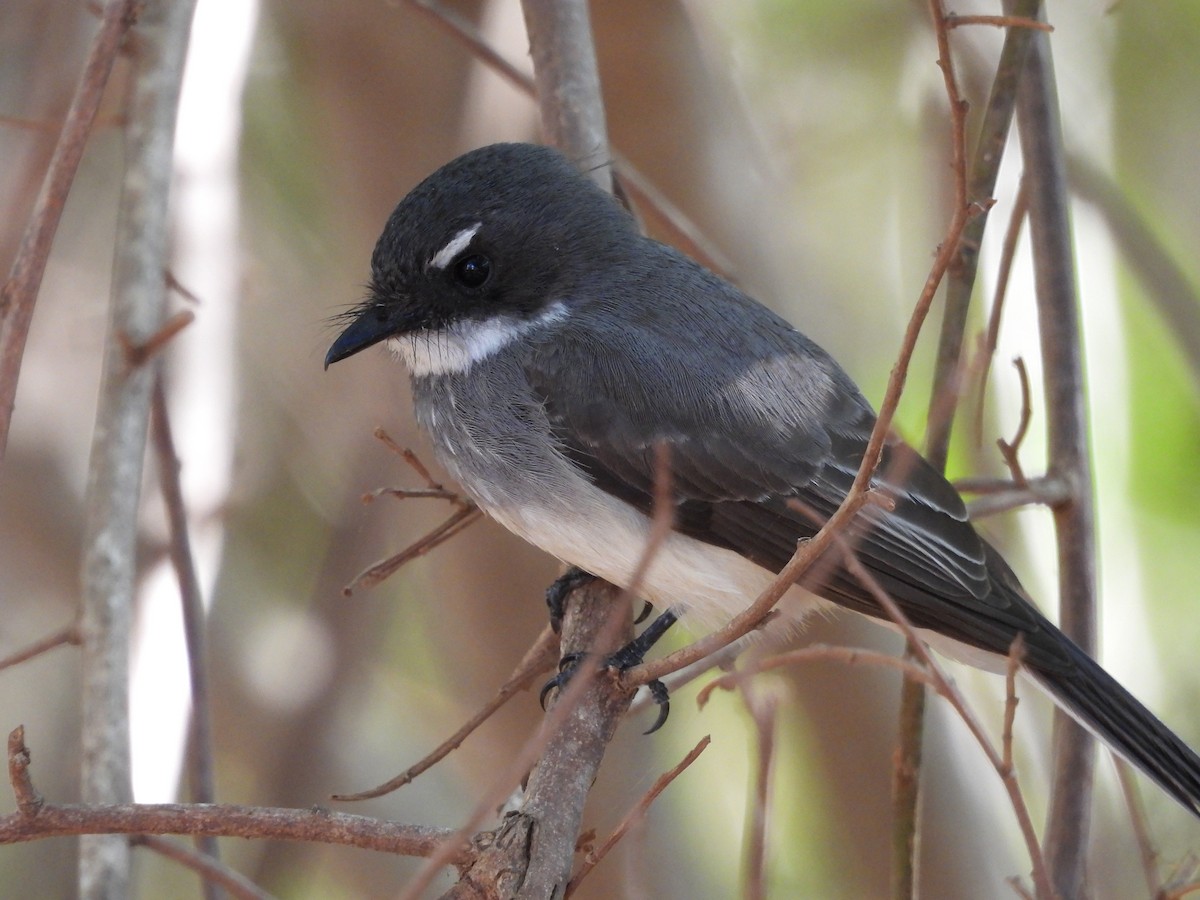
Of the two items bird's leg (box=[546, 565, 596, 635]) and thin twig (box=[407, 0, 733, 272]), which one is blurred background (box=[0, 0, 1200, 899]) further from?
bird's leg (box=[546, 565, 596, 635])

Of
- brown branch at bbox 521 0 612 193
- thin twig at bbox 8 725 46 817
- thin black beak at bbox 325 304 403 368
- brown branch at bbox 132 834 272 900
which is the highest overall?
brown branch at bbox 521 0 612 193

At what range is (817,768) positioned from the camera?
15.3ft

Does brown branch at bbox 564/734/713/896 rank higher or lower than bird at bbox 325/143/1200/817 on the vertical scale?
lower

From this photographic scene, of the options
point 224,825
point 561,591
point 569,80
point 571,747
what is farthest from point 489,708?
point 569,80

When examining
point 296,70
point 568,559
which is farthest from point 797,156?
point 568,559

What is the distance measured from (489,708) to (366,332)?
105 cm

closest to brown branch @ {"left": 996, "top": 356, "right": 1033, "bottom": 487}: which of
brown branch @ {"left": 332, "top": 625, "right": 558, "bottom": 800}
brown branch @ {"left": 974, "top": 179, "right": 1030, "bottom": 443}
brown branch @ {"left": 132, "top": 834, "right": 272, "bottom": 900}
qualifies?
brown branch @ {"left": 974, "top": 179, "right": 1030, "bottom": 443}

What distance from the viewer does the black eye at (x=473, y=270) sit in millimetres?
3377

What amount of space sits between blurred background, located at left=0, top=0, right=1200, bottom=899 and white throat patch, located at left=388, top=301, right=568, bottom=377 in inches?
45.1

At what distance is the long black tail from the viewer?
2.98 metres

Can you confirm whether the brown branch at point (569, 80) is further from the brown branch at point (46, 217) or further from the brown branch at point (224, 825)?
the brown branch at point (224, 825)

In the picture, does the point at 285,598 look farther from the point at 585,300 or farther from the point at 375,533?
the point at 585,300

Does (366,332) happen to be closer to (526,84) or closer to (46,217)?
(46,217)

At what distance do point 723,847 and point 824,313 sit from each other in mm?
2280
